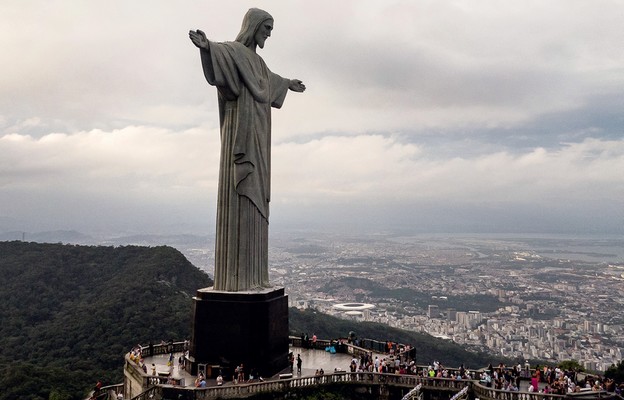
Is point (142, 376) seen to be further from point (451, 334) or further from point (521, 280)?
point (521, 280)

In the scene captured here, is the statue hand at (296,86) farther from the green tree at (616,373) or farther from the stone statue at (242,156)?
the green tree at (616,373)

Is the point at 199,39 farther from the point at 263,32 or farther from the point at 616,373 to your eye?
the point at 616,373

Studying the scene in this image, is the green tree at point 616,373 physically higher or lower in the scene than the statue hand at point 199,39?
lower

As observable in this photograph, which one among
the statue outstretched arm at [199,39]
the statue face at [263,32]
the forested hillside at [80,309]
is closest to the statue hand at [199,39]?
the statue outstretched arm at [199,39]

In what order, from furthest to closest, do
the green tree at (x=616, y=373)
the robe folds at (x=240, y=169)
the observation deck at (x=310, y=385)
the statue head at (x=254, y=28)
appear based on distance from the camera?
the green tree at (x=616, y=373), the statue head at (x=254, y=28), the robe folds at (x=240, y=169), the observation deck at (x=310, y=385)

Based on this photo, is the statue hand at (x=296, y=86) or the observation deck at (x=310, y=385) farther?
the statue hand at (x=296, y=86)

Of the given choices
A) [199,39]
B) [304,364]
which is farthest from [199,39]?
[304,364]

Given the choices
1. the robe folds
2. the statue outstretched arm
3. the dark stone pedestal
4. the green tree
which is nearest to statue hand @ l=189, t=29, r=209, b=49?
the statue outstretched arm
